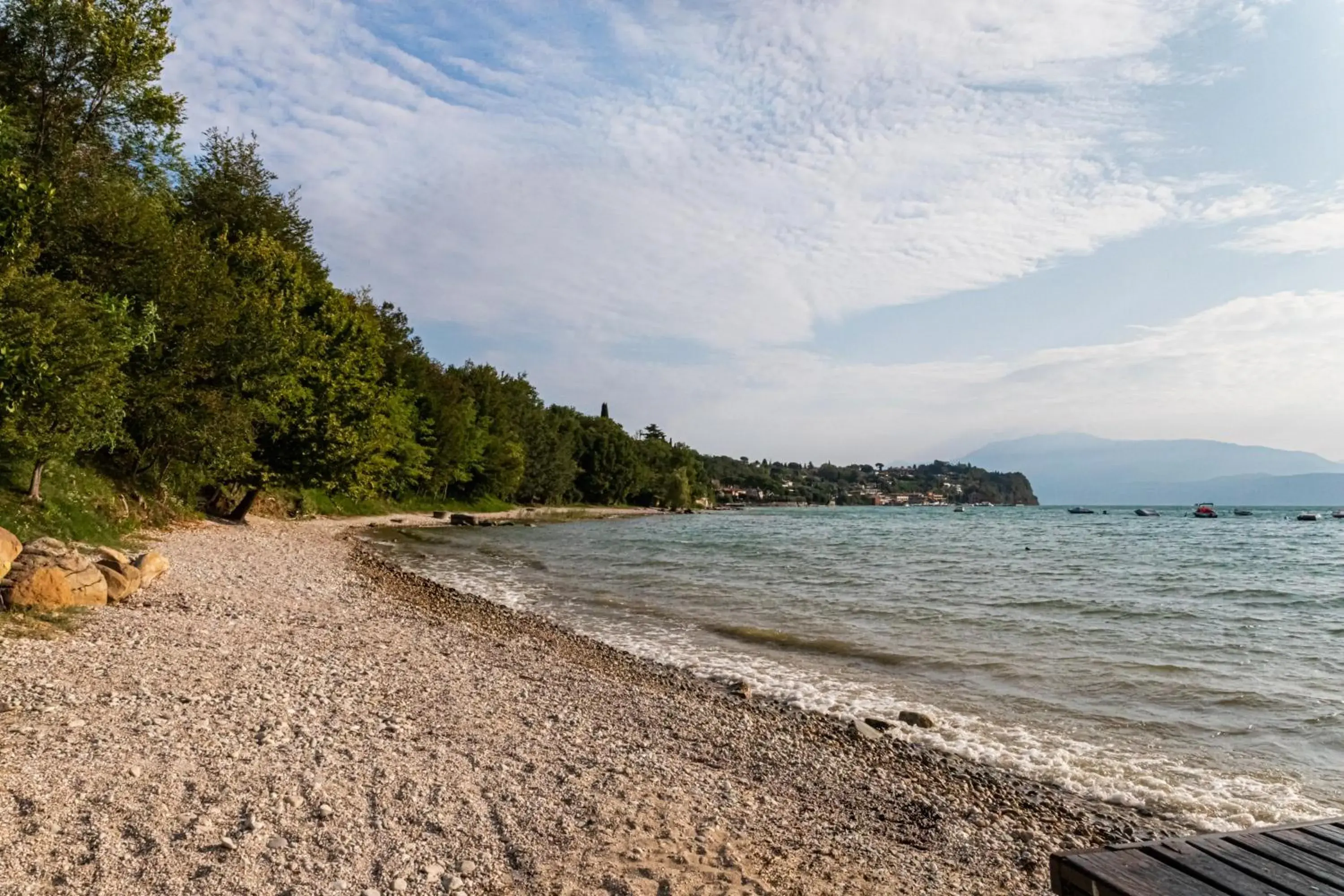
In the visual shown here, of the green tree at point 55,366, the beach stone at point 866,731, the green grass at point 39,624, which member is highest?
the green tree at point 55,366

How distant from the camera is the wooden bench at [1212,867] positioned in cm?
420

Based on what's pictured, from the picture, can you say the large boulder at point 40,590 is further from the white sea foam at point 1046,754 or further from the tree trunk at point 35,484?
the white sea foam at point 1046,754

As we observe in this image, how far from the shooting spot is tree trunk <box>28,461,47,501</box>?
61.2ft

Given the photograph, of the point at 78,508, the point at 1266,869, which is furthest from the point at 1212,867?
the point at 78,508

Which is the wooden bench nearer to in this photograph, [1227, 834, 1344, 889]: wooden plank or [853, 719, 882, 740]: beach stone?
[1227, 834, 1344, 889]: wooden plank

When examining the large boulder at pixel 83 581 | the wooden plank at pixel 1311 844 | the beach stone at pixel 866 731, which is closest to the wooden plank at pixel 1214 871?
the wooden plank at pixel 1311 844

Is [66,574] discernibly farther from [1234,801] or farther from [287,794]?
[1234,801]

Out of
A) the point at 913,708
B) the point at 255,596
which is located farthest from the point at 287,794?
the point at 255,596

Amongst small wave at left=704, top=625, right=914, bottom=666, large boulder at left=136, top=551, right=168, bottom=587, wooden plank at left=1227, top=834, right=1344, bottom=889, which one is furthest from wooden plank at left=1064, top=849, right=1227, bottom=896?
large boulder at left=136, top=551, right=168, bottom=587

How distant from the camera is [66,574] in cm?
1168

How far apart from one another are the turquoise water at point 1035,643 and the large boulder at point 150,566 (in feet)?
28.4

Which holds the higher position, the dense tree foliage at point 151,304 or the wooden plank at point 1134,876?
the dense tree foliage at point 151,304

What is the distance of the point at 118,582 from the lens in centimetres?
1307

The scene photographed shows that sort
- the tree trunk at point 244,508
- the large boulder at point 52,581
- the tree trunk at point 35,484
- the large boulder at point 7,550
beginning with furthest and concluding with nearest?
1. the tree trunk at point 244,508
2. the tree trunk at point 35,484
3. the large boulder at point 52,581
4. the large boulder at point 7,550
